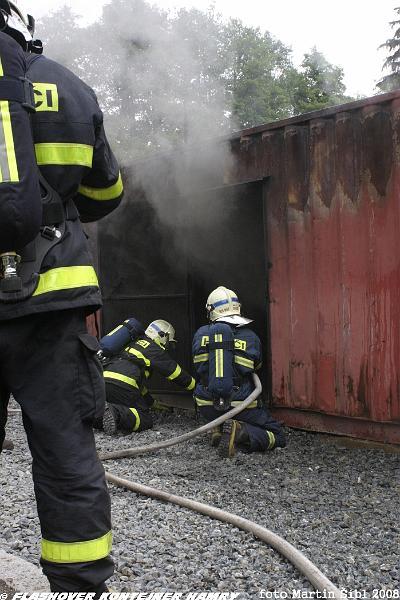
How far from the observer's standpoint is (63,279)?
2.02 m

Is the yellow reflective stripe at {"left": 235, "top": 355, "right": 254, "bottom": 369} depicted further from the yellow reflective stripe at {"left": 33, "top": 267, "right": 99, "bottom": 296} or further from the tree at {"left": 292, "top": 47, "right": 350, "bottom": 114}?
the tree at {"left": 292, "top": 47, "right": 350, "bottom": 114}

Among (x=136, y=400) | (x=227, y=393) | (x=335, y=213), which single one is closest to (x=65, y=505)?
(x=227, y=393)

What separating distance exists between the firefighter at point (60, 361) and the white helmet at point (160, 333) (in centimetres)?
426

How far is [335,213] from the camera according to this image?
5.21 meters

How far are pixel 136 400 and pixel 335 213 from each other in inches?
104

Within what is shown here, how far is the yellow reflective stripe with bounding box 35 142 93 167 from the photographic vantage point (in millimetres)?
2043

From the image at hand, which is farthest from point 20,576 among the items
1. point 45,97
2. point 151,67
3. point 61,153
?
point 151,67

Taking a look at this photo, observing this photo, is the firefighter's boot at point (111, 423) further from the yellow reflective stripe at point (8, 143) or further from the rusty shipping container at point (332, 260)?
the yellow reflective stripe at point (8, 143)

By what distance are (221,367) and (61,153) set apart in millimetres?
3350

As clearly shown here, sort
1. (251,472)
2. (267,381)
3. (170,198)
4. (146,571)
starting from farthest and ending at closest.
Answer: (170,198) < (267,381) < (251,472) < (146,571)

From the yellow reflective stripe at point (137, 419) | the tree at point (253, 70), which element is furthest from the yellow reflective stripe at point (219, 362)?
the tree at point (253, 70)

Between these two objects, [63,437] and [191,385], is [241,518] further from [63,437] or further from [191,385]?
[191,385]

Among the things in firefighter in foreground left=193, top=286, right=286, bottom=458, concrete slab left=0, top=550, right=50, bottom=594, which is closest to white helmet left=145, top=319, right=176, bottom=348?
firefighter in foreground left=193, top=286, right=286, bottom=458

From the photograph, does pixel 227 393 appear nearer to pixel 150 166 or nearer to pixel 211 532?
pixel 211 532
